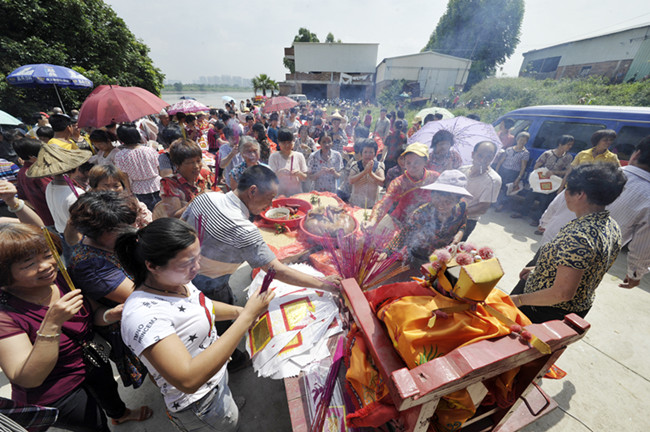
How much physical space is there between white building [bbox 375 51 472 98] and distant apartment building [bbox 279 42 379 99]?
755cm

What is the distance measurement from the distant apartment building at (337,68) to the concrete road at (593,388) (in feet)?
136

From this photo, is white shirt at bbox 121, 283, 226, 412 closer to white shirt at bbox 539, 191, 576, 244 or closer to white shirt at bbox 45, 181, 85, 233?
white shirt at bbox 45, 181, 85, 233

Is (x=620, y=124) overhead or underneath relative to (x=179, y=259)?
overhead

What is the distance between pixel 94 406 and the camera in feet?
5.52

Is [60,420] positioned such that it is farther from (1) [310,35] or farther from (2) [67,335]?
(1) [310,35]

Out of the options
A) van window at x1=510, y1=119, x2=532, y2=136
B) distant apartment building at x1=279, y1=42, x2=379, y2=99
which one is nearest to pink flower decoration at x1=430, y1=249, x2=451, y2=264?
van window at x1=510, y1=119, x2=532, y2=136

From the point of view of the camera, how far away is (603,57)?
1972 centimetres

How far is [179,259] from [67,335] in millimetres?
1029

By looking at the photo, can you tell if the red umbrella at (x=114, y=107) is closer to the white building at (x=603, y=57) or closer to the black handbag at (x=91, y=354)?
the black handbag at (x=91, y=354)

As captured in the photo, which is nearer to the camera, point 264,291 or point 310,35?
point 264,291

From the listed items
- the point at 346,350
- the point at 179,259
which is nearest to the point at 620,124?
the point at 346,350

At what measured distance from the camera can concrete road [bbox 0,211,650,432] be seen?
221 cm

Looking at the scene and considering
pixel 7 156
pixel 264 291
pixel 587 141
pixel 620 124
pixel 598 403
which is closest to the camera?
pixel 264 291

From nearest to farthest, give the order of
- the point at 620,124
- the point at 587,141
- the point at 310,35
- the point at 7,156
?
the point at 620,124
the point at 587,141
the point at 7,156
the point at 310,35
